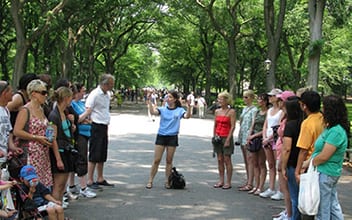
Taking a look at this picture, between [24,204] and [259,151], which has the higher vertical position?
[259,151]

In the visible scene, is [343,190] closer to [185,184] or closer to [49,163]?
[185,184]

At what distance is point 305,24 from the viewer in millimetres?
29172

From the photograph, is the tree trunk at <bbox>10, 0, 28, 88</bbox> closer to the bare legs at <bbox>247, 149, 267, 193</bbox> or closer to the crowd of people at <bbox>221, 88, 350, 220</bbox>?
the bare legs at <bbox>247, 149, 267, 193</bbox>

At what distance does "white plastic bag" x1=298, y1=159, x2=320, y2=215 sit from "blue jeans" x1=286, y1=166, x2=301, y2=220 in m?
0.61

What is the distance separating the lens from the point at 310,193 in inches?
196

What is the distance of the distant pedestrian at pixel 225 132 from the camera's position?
8.63 meters

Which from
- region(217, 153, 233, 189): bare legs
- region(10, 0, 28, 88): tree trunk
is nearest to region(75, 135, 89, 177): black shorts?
region(217, 153, 233, 189): bare legs

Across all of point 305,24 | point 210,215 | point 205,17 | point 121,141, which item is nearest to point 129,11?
point 205,17

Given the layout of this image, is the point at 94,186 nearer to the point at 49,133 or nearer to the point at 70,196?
the point at 70,196

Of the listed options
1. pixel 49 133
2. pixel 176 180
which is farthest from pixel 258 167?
pixel 49 133

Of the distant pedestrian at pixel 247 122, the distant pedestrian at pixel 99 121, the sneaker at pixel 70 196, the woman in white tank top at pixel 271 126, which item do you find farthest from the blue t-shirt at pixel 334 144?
the distant pedestrian at pixel 99 121

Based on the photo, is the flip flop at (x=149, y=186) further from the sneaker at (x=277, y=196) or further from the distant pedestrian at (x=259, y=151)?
the sneaker at (x=277, y=196)

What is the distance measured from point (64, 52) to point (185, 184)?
22.0m

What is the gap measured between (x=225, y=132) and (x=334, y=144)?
3.96 m
